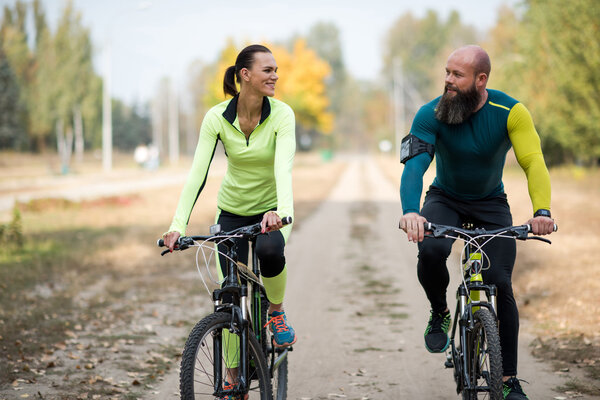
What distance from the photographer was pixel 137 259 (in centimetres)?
1138

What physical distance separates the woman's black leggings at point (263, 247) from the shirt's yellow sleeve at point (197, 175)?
37cm

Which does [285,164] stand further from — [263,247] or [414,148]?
[414,148]

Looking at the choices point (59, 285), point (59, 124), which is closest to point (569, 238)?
point (59, 285)

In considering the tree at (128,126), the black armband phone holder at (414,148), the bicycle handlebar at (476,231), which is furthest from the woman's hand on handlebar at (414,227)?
the tree at (128,126)

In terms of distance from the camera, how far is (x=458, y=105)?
3.95 m

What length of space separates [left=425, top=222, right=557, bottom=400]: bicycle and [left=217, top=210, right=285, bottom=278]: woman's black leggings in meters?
0.89

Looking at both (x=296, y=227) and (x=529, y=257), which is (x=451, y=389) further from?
(x=296, y=227)

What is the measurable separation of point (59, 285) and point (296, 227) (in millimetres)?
7430

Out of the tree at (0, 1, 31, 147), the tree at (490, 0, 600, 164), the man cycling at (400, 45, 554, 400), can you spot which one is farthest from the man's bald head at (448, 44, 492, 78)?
the tree at (0, 1, 31, 147)

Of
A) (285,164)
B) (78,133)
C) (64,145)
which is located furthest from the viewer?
(78,133)

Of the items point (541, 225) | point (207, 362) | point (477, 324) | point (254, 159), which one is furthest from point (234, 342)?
point (541, 225)

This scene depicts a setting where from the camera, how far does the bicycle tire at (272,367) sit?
425 cm

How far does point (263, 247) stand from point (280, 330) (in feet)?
2.29

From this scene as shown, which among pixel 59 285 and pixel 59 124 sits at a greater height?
pixel 59 124
